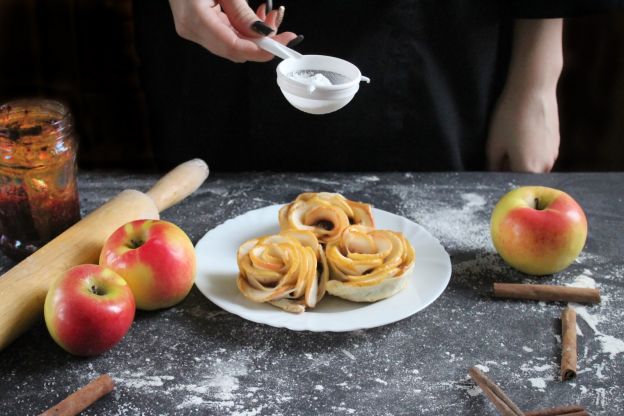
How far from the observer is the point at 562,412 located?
0.91 m

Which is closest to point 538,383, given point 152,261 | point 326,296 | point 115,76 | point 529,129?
point 326,296

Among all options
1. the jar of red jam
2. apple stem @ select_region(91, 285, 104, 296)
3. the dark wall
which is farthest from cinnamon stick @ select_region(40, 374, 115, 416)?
the dark wall

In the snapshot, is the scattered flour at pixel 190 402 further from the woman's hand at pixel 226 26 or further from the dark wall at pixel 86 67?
the dark wall at pixel 86 67

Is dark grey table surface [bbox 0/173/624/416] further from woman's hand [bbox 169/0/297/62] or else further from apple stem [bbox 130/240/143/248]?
woman's hand [bbox 169/0/297/62]

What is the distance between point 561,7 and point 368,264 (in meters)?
0.73

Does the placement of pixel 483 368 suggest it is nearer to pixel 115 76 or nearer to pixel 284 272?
pixel 284 272

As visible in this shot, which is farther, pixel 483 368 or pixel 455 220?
pixel 455 220

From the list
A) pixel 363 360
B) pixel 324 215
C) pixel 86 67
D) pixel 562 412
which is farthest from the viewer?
pixel 86 67

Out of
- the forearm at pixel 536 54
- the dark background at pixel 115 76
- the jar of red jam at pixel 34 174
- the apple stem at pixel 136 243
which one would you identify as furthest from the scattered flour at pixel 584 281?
the dark background at pixel 115 76

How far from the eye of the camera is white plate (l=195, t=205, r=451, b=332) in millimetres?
1056

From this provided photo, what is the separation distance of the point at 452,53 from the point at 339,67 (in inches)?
18.4

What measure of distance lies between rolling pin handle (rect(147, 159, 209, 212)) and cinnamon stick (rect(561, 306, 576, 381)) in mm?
664

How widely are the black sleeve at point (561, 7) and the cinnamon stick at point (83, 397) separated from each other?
1.07 meters

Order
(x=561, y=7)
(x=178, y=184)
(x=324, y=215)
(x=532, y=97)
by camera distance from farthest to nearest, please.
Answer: (x=532, y=97) → (x=561, y=7) → (x=178, y=184) → (x=324, y=215)
